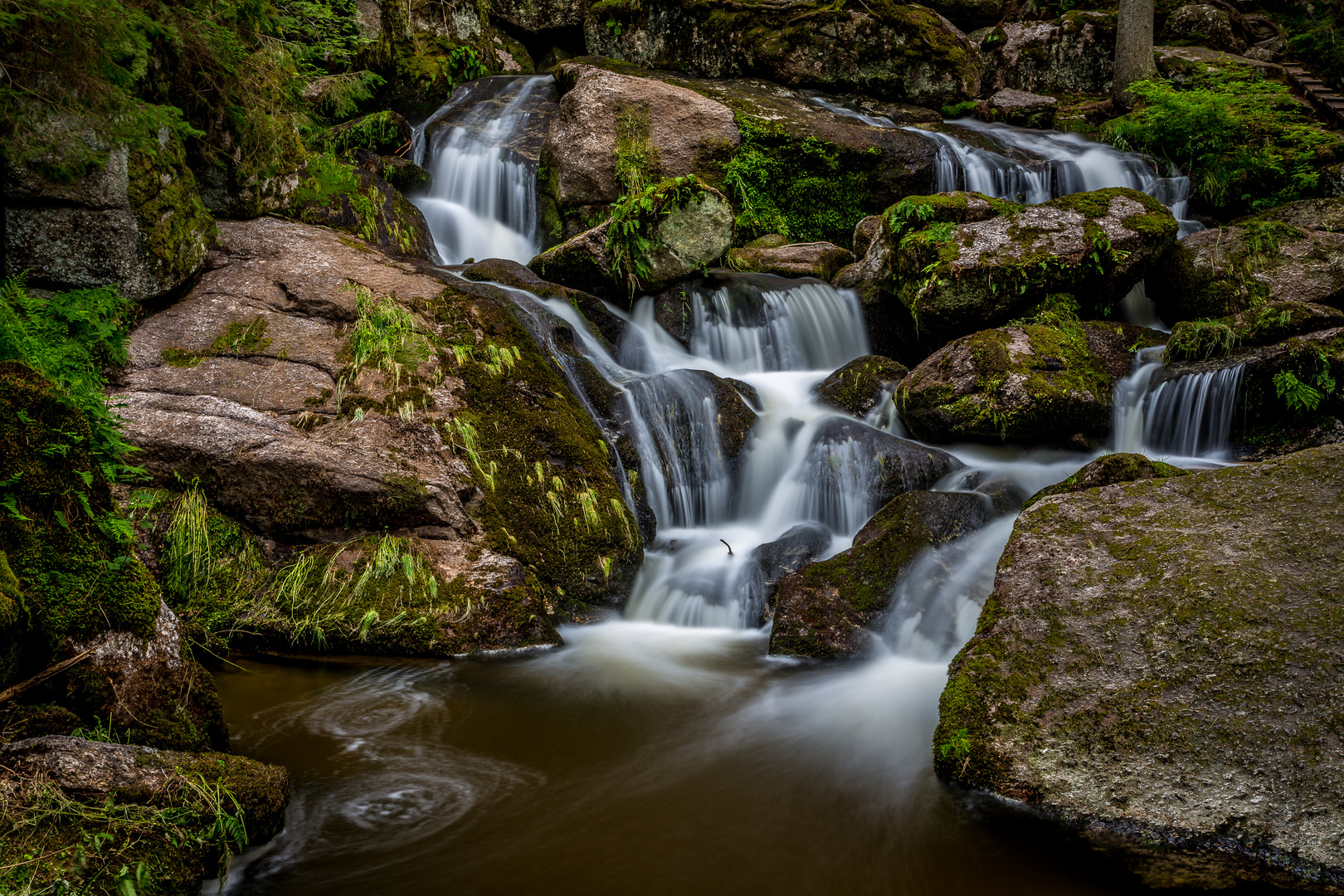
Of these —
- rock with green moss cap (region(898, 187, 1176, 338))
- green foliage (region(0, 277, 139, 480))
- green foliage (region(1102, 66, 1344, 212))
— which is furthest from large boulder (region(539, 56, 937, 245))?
green foliage (region(0, 277, 139, 480))

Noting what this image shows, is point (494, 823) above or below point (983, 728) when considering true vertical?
below

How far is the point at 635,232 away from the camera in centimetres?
943

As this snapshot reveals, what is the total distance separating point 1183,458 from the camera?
24.1 ft

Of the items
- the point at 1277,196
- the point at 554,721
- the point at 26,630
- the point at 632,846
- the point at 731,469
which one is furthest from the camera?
the point at 1277,196

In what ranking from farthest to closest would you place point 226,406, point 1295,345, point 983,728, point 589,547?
point 1295,345
point 589,547
point 226,406
point 983,728

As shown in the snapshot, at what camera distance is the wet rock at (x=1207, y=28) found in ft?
61.2

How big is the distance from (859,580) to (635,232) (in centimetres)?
575

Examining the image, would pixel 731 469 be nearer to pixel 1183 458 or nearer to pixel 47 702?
pixel 1183 458

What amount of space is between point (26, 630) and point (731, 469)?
5.75 meters

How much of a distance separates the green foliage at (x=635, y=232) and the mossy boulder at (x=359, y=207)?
2.60 metres

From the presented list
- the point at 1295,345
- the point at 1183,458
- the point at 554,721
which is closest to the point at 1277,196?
the point at 1295,345

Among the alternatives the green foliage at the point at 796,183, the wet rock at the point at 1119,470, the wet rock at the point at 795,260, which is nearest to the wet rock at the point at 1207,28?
the green foliage at the point at 796,183

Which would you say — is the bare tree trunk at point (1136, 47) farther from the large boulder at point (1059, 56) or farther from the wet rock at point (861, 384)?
the wet rock at point (861, 384)

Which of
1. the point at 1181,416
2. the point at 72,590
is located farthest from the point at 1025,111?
the point at 72,590
